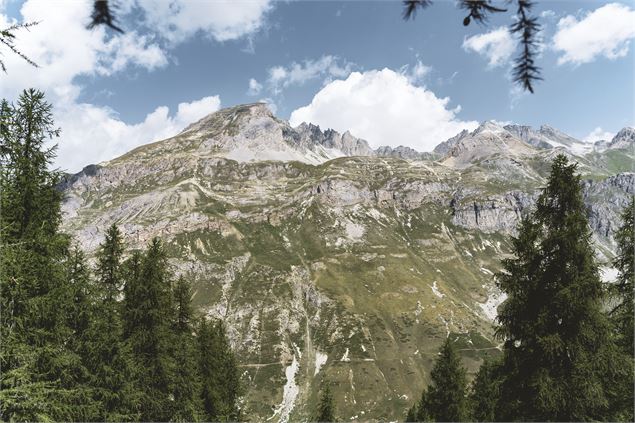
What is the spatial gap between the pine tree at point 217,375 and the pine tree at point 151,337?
864cm

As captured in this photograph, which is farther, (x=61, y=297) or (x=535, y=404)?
(x=61, y=297)

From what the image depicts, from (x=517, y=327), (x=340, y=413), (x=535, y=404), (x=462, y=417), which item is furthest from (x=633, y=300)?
(x=340, y=413)

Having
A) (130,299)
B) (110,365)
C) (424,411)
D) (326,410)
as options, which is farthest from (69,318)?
(326,410)

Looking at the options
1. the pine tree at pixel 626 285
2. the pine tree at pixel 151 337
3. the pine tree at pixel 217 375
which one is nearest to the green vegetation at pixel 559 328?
the pine tree at pixel 626 285

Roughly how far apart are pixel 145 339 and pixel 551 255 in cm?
2207

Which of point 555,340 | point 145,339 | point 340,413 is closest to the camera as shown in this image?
point 555,340

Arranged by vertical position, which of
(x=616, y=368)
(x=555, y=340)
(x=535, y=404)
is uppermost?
(x=555, y=340)

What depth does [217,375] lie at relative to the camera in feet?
130

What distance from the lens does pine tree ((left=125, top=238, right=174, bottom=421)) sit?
24.5 m

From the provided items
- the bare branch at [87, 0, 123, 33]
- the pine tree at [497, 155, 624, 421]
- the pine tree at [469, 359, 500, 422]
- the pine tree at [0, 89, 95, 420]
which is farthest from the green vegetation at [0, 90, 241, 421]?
the pine tree at [469, 359, 500, 422]

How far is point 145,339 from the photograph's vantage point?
24656 mm

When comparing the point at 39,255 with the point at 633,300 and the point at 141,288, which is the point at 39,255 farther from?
the point at 633,300

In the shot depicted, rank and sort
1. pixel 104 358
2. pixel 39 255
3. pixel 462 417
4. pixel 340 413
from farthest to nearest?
1. pixel 340 413
2. pixel 462 417
3. pixel 104 358
4. pixel 39 255

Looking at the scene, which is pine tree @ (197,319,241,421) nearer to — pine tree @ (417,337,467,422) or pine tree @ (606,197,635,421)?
pine tree @ (417,337,467,422)
